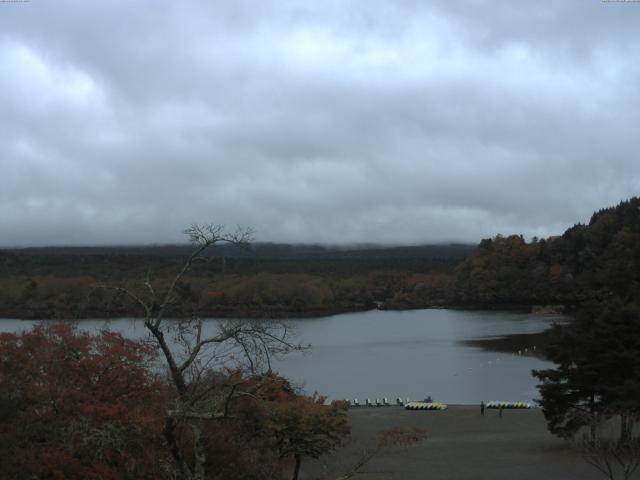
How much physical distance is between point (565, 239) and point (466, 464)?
3633 inches

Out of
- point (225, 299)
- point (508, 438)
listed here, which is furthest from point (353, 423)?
point (225, 299)

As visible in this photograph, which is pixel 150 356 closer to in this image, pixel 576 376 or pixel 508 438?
pixel 576 376

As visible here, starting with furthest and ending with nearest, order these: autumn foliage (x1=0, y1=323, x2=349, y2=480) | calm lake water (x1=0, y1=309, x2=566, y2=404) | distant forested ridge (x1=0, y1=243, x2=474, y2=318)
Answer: distant forested ridge (x1=0, y1=243, x2=474, y2=318), calm lake water (x1=0, y1=309, x2=566, y2=404), autumn foliage (x1=0, y1=323, x2=349, y2=480)

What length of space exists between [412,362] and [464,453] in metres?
28.7

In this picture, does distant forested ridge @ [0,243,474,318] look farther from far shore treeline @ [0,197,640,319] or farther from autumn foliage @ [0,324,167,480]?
autumn foliage @ [0,324,167,480]

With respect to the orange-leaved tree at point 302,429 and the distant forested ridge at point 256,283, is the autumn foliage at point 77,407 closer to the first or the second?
the orange-leaved tree at point 302,429

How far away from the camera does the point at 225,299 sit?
88062 mm

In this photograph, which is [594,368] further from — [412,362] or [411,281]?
[411,281]

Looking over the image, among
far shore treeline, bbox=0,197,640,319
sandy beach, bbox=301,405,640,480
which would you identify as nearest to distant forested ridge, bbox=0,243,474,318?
far shore treeline, bbox=0,197,640,319

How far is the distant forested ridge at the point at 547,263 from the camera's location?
9531 cm

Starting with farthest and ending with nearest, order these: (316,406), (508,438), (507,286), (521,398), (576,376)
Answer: (507,286), (521,398), (508,438), (576,376), (316,406)

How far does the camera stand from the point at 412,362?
48781mm

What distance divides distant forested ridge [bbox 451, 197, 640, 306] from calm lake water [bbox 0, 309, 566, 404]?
693 inches

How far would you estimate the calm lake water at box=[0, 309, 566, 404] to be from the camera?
1446 inches
